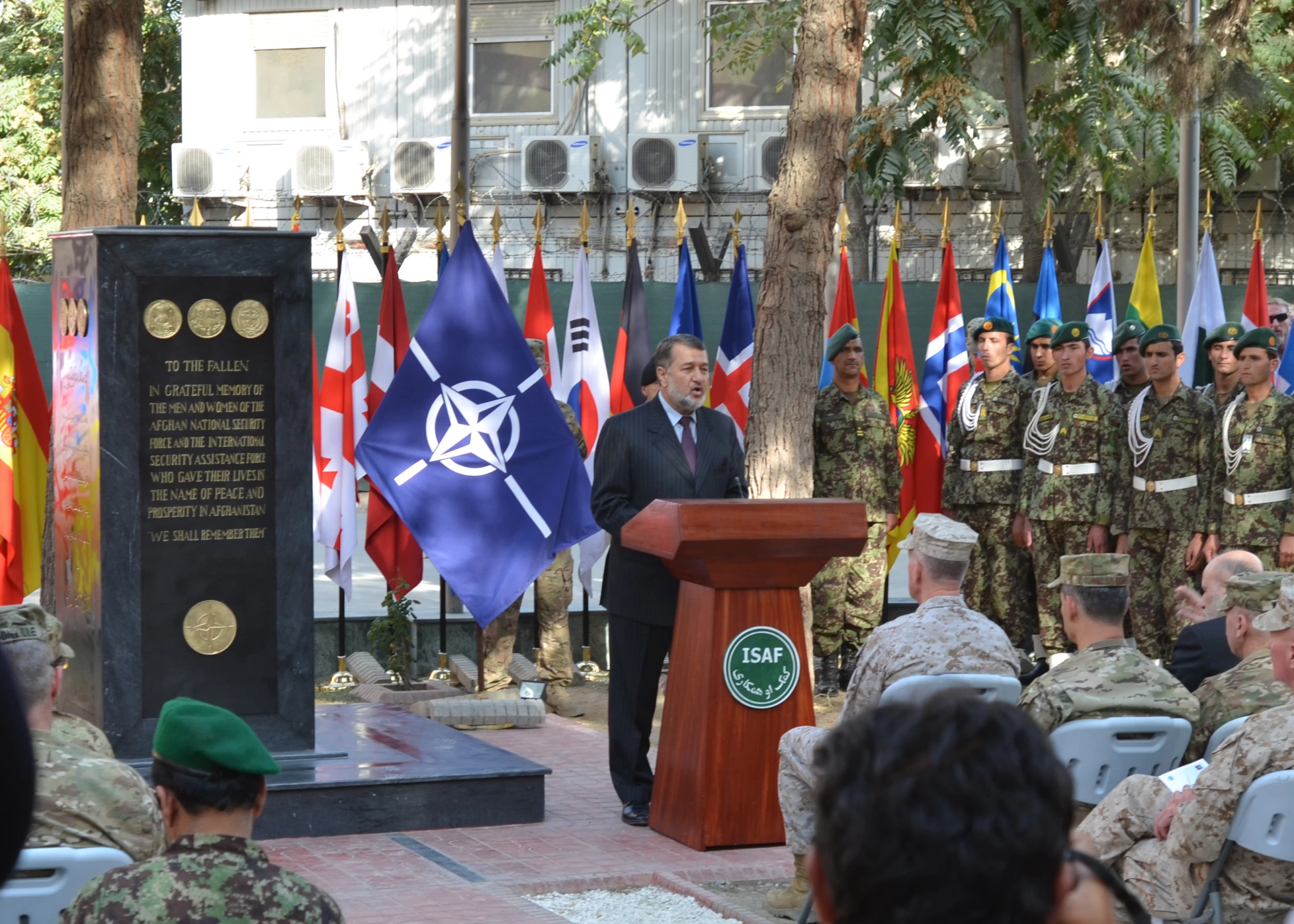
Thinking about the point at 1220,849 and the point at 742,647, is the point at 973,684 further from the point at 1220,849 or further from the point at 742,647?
the point at 742,647

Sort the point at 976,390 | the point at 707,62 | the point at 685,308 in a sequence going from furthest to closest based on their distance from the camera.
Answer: the point at 707,62
the point at 685,308
the point at 976,390

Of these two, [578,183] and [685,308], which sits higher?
[578,183]

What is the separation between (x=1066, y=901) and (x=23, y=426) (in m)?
7.61

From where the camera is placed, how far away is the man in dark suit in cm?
618

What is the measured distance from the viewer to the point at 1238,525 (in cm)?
789

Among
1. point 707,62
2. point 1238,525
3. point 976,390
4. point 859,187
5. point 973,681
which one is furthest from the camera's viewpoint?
point 707,62

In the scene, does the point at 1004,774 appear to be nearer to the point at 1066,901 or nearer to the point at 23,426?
the point at 1066,901

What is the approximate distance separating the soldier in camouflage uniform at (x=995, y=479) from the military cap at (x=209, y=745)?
21.3 feet

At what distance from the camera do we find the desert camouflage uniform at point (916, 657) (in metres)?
4.56

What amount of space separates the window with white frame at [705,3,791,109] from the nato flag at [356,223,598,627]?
1424 centimetres

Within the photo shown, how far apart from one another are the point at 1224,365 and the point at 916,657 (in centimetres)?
438

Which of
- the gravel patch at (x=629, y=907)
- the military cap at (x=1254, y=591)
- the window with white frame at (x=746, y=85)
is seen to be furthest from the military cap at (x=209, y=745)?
the window with white frame at (x=746, y=85)

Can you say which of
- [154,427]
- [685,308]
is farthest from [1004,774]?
[685,308]

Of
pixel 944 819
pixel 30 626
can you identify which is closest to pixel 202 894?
pixel 944 819
